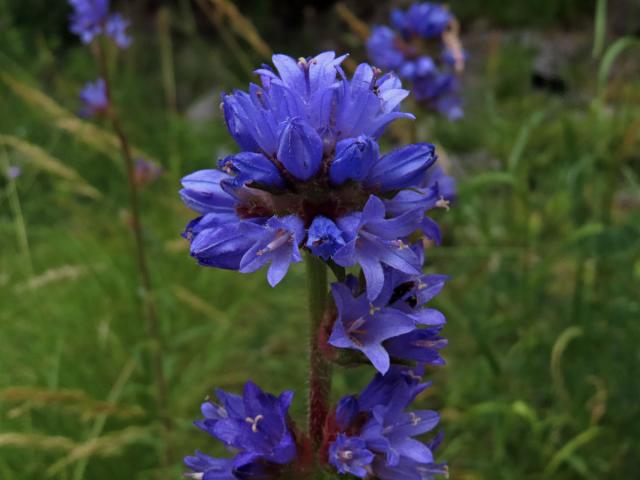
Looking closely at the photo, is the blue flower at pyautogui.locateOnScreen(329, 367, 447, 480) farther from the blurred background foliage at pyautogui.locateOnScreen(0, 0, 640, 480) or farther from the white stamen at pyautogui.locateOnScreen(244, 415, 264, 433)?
the blurred background foliage at pyautogui.locateOnScreen(0, 0, 640, 480)

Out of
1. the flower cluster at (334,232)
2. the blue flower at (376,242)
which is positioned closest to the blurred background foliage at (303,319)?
the flower cluster at (334,232)

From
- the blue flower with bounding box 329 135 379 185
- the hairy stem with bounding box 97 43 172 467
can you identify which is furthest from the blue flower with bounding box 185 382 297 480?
the hairy stem with bounding box 97 43 172 467

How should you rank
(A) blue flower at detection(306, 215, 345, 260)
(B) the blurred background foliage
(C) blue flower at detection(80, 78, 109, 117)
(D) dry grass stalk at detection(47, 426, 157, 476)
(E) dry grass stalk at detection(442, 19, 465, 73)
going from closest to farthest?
1. (A) blue flower at detection(306, 215, 345, 260)
2. (D) dry grass stalk at detection(47, 426, 157, 476)
3. (B) the blurred background foliage
4. (E) dry grass stalk at detection(442, 19, 465, 73)
5. (C) blue flower at detection(80, 78, 109, 117)

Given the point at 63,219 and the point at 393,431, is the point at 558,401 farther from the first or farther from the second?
the point at 63,219

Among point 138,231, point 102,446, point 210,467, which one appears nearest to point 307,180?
point 210,467

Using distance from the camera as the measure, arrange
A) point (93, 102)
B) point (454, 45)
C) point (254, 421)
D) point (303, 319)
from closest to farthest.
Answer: point (254, 421), point (454, 45), point (93, 102), point (303, 319)

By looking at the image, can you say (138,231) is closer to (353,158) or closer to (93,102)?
(93,102)

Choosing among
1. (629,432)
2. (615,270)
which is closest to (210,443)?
(629,432)
